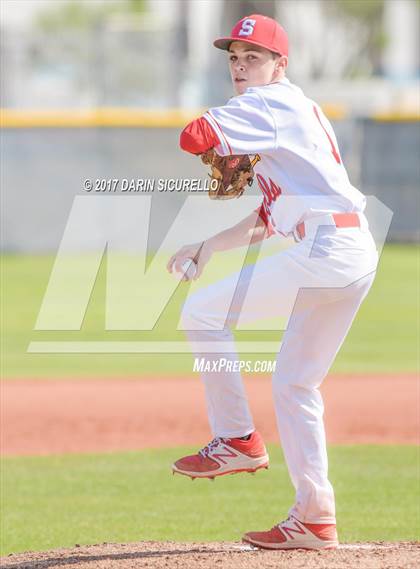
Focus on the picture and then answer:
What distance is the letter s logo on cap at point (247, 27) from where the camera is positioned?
16.9 ft

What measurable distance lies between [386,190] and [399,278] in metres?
3.07

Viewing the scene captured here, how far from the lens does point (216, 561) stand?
5234 mm

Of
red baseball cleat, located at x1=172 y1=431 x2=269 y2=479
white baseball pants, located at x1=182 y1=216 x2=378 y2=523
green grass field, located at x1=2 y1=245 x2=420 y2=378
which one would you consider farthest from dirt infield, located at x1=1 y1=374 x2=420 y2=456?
white baseball pants, located at x1=182 y1=216 x2=378 y2=523

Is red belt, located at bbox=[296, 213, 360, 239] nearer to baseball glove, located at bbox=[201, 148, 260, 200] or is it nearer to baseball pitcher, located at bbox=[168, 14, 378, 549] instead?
baseball pitcher, located at bbox=[168, 14, 378, 549]

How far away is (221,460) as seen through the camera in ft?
18.1

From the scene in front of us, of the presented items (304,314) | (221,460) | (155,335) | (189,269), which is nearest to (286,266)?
(304,314)

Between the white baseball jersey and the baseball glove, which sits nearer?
the white baseball jersey

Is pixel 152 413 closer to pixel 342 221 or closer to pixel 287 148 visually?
pixel 342 221

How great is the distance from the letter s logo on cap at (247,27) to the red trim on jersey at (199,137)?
1.76 feet

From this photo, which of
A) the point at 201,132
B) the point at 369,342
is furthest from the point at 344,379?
the point at 201,132

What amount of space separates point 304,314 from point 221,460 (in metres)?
0.81

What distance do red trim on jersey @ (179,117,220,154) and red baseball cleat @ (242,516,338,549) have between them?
5.84ft

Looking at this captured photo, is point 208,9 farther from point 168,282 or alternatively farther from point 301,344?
point 301,344

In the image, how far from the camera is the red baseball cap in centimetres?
513
